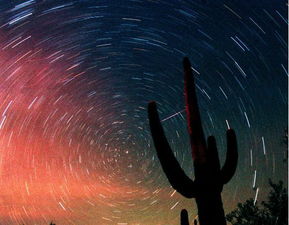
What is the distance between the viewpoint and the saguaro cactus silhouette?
6.38m

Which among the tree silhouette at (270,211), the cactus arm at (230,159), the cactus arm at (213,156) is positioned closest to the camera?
the cactus arm at (213,156)

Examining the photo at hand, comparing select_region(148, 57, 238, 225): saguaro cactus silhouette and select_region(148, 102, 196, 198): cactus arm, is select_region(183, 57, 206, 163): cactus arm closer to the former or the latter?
select_region(148, 57, 238, 225): saguaro cactus silhouette

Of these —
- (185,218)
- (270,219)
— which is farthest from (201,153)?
(270,219)

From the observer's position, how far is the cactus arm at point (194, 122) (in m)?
6.88

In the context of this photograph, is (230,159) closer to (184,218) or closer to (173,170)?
(173,170)

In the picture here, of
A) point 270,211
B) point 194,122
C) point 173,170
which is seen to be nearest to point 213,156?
point 194,122

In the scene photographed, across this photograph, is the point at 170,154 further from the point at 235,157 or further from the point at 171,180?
the point at 235,157

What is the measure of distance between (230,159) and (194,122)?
1139mm

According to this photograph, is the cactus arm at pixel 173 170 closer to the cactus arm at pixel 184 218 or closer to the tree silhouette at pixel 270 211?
the cactus arm at pixel 184 218

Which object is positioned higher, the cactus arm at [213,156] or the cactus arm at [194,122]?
the cactus arm at [194,122]

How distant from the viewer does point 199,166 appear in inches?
265

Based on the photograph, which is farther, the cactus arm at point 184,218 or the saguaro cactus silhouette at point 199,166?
the cactus arm at point 184,218

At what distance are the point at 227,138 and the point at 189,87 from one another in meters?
1.48

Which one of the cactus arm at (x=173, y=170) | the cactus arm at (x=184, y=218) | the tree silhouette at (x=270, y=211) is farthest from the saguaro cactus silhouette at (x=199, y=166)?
the tree silhouette at (x=270, y=211)
